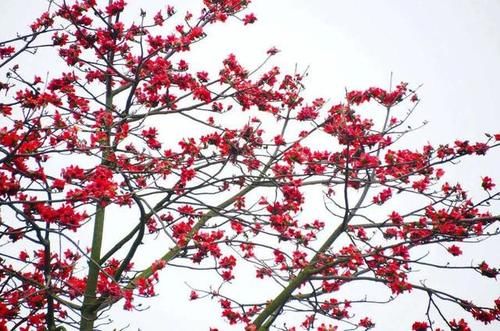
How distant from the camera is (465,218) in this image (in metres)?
4.44

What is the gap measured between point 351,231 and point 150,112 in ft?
8.06

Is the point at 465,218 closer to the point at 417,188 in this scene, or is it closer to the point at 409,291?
the point at 417,188

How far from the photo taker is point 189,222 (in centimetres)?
510

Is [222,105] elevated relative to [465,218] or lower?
elevated

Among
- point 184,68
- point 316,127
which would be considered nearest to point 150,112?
point 184,68

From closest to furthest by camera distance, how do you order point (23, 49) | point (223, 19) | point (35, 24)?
point (23, 49) < point (35, 24) < point (223, 19)

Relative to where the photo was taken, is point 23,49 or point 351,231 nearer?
point 23,49

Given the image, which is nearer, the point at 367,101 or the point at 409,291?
the point at 409,291

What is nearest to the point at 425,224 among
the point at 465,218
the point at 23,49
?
the point at 465,218

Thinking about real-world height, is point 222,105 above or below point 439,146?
above

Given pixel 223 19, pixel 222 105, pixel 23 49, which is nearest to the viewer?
pixel 23 49

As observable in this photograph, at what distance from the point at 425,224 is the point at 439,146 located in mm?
812

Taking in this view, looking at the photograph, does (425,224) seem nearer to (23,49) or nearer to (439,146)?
(439,146)

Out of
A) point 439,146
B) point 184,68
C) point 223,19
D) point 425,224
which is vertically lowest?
point 425,224
